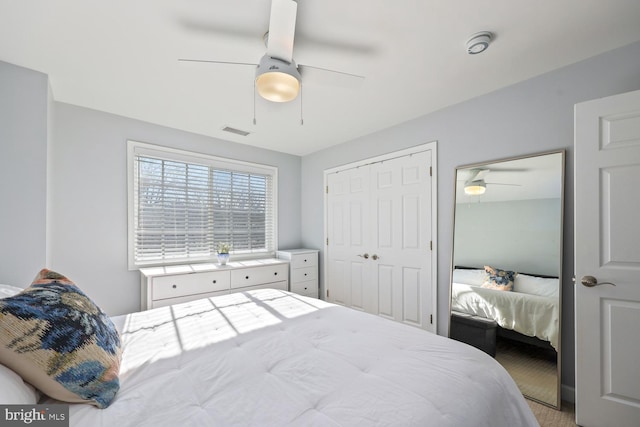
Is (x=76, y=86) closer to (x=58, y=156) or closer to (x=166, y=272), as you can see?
(x=58, y=156)

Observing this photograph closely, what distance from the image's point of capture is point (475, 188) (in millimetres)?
2570

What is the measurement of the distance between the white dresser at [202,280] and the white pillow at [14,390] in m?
2.03

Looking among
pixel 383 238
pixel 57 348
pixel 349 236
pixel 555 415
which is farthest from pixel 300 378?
pixel 349 236

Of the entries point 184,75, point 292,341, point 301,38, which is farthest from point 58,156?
point 292,341

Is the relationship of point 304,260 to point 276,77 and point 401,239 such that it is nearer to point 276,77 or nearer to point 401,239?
point 401,239

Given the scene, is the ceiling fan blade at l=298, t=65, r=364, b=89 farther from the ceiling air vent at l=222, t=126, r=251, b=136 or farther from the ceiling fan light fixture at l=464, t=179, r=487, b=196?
the ceiling air vent at l=222, t=126, r=251, b=136

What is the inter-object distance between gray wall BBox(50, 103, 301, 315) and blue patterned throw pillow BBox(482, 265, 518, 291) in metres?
3.53

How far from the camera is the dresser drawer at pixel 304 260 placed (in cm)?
387

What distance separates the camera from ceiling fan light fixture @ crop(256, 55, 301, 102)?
1.54 metres

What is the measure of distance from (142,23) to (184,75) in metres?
0.53

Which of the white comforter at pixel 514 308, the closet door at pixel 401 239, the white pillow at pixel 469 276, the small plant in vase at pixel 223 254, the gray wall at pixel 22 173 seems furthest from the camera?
the small plant in vase at pixel 223 254

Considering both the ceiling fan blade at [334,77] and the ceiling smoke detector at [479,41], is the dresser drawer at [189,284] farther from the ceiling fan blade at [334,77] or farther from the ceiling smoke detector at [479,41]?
the ceiling smoke detector at [479,41]

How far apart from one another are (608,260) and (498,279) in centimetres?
76

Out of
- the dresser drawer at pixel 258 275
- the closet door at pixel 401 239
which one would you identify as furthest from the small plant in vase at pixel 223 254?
the closet door at pixel 401 239
